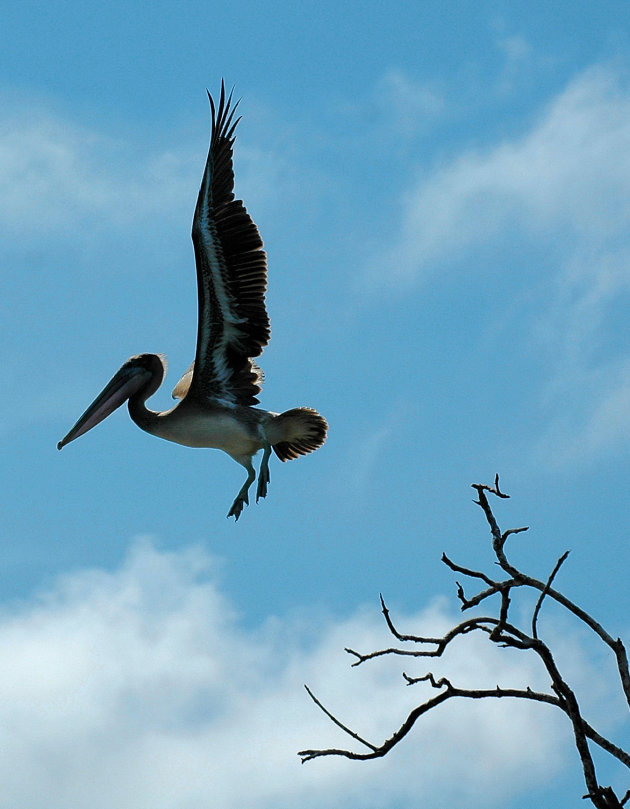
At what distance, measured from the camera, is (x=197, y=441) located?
11.2m

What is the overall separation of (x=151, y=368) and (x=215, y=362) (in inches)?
51.4

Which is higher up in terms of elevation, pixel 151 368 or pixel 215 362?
pixel 151 368

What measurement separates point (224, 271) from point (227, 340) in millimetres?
648

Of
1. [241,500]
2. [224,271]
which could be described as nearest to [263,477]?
[241,500]

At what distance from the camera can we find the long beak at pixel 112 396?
12266mm

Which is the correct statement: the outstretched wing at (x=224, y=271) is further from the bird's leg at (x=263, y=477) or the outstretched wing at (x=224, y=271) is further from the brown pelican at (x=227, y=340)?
the bird's leg at (x=263, y=477)

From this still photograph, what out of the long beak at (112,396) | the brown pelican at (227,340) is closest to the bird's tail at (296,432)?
the brown pelican at (227,340)

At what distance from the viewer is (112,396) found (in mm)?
12281

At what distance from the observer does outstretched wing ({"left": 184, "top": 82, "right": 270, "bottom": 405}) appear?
11.0m

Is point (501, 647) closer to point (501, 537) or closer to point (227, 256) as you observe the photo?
point (501, 537)

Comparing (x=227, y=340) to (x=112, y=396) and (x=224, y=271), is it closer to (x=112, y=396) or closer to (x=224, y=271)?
(x=224, y=271)

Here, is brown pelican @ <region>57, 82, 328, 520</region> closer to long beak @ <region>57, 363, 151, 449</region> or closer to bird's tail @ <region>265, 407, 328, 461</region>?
bird's tail @ <region>265, 407, 328, 461</region>

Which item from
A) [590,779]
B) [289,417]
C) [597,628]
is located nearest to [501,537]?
[597,628]

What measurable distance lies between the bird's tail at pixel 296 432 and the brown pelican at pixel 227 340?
0.01 metres
